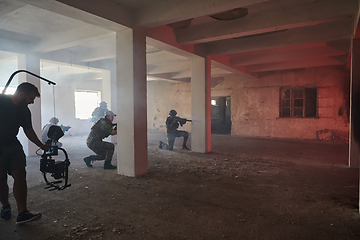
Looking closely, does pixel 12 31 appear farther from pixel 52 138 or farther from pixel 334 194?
pixel 334 194

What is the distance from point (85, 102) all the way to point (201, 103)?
8413 millimetres

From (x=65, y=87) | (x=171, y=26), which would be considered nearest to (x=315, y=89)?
(x=171, y=26)

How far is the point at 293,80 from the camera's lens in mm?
9648

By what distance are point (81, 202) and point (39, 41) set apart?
505 cm

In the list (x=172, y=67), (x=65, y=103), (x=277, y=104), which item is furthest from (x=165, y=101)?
(x=277, y=104)

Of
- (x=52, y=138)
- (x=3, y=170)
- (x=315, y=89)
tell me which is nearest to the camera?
(x=3, y=170)

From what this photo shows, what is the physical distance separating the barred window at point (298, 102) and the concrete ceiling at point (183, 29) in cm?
188

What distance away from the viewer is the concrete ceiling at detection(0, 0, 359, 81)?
3734 millimetres

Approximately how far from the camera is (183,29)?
5.37m

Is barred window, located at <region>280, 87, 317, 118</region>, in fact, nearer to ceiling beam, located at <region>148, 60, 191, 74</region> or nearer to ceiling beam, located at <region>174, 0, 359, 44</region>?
ceiling beam, located at <region>148, 60, 191, 74</region>

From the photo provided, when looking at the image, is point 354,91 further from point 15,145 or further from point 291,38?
point 15,145

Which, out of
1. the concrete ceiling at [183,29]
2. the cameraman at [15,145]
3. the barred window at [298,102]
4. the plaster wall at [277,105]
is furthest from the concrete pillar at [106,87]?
the barred window at [298,102]

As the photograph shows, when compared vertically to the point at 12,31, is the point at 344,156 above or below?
below

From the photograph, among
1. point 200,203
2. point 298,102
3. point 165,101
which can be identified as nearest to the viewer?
point 200,203
